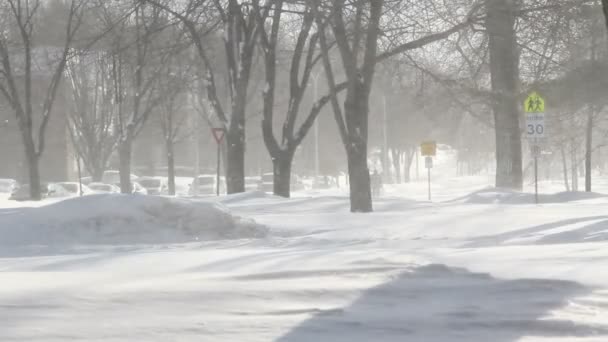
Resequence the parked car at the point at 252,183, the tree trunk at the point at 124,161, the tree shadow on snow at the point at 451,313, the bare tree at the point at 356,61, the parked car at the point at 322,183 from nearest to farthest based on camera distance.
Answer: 1. the tree shadow on snow at the point at 451,313
2. the bare tree at the point at 356,61
3. the tree trunk at the point at 124,161
4. the parked car at the point at 252,183
5. the parked car at the point at 322,183

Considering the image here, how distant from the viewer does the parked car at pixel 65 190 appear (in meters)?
40.8

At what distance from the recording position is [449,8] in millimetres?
18297

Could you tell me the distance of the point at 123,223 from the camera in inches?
552

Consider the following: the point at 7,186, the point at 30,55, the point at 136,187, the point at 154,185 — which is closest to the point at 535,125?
the point at 30,55

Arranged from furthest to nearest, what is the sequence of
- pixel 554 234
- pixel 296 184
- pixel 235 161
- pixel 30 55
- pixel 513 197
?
pixel 296 184 < pixel 30 55 < pixel 513 197 < pixel 235 161 < pixel 554 234

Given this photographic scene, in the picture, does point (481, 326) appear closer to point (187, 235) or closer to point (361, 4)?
point (187, 235)

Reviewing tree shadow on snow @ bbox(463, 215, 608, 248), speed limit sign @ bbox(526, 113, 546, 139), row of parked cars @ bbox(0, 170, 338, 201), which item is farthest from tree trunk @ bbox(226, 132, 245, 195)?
row of parked cars @ bbox(0, 170, 338, 201)

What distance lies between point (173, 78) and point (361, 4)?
683 inches

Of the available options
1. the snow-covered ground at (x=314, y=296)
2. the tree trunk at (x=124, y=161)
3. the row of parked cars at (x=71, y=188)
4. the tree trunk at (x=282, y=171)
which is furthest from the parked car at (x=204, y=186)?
the snow-covered ground at (x=314, y=296)

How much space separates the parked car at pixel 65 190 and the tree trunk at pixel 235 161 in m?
16.8

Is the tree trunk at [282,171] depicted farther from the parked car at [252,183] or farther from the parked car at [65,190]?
the parked car at [252,183]

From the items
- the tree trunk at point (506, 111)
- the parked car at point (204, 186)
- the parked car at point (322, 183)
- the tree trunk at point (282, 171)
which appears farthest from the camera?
the parked car at point (322, 183)

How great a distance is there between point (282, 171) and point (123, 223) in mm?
9505

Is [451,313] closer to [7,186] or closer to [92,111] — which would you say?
[92,111]
